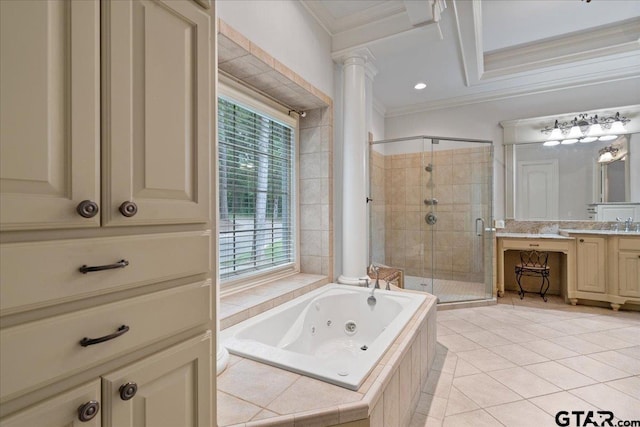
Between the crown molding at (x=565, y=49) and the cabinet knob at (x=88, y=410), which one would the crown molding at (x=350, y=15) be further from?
the cabinet knob at (x=88, y=410)

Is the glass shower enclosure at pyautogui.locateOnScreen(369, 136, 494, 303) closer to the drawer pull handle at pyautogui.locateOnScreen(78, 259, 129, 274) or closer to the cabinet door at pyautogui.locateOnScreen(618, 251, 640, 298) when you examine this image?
the cabinet door at pyautogui.locateOnScreen(618, 251, 640, 298)

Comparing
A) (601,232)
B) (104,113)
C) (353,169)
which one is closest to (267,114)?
(353,169)

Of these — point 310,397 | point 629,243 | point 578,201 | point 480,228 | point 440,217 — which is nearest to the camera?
point 310,397

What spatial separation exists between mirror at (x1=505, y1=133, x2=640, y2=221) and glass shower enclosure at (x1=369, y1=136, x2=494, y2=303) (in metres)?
0.46

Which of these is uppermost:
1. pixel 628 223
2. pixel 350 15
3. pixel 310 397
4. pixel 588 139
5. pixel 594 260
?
pixel 350 15

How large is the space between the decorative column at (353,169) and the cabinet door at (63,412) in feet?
7.25

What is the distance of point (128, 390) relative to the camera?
66 cm

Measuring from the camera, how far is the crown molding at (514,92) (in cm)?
350

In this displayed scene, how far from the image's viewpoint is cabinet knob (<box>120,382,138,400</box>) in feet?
2.13

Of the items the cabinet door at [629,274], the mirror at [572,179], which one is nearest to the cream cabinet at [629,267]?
the cabinet door at [629,274]

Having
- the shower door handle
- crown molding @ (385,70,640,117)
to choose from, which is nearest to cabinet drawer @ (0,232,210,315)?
the shower door handle

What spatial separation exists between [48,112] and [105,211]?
0.20 metres

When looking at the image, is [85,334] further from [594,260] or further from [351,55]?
[594,260]

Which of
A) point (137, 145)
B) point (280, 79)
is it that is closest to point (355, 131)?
point (280, 79)
